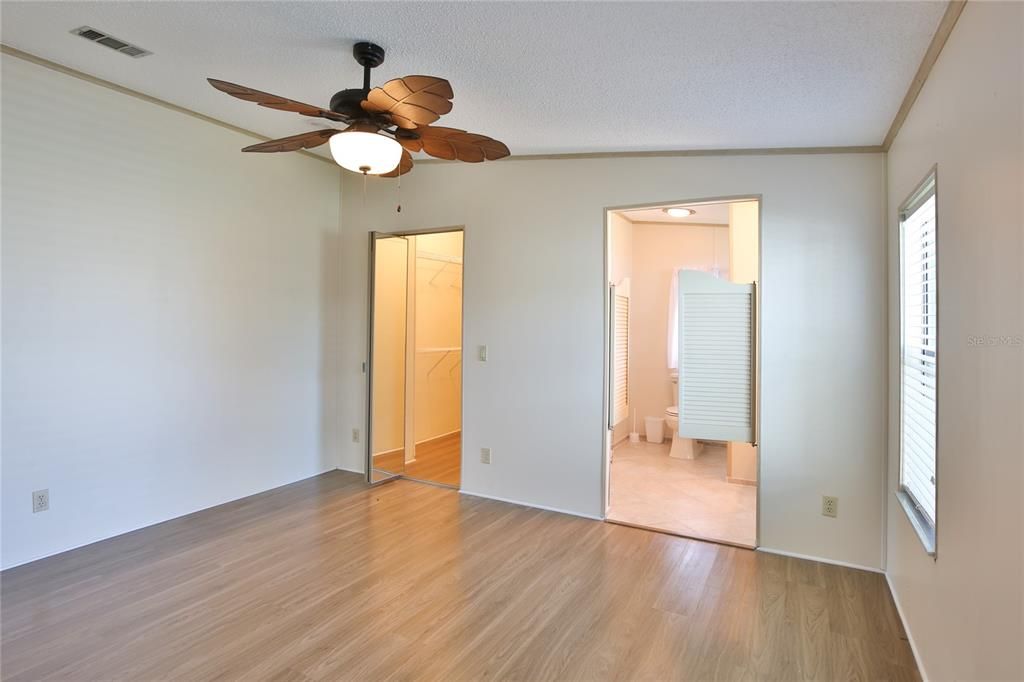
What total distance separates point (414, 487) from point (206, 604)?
2002 mm

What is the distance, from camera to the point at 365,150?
2.14m

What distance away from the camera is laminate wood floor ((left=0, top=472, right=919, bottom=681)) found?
83.5 inches

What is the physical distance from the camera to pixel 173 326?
3.58 m

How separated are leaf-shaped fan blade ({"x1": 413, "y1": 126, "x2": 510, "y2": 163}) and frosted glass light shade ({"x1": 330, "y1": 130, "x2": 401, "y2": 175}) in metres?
0.18

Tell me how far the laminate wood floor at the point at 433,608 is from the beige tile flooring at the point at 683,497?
0.25m

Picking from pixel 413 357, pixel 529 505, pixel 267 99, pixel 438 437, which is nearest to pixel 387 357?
pixel 413 357

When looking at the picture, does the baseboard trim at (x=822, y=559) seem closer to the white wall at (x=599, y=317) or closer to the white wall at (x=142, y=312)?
the white wall at (x=599, y=317)

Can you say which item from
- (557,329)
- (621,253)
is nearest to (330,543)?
(557,329)

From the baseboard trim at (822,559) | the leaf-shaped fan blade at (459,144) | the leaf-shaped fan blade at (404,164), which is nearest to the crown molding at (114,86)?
the leaf-shaped fan blade at (404,164)

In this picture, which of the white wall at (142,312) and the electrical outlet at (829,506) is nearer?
the white wall at (142,312)

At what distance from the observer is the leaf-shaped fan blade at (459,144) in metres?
2.29

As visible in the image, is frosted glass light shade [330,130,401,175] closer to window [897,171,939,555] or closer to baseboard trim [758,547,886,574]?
window [897,171,939,555]

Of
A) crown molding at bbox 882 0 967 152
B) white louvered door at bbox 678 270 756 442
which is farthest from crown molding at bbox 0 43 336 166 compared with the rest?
crown molding at bbox 882 0 967 152

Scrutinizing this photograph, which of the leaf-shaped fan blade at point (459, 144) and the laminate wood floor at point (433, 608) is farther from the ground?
the leaf-shaped fan blade at point (459, 144)
